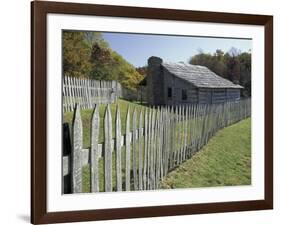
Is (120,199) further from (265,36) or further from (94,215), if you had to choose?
(265,36)

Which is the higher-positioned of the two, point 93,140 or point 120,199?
point 93,140

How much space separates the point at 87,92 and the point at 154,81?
0.21 metres

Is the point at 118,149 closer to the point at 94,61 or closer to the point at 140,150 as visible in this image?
the point at 140,150

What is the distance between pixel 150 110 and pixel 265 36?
448 mm

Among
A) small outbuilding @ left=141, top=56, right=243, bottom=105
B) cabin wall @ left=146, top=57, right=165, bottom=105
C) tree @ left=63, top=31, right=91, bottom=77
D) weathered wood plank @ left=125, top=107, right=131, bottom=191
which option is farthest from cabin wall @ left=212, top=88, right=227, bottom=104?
tree @ left=63, top=31, right=91, bottom=77

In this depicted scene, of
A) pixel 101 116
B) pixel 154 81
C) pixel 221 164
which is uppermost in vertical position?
pixel 154 81

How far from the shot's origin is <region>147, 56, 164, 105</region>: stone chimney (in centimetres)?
174

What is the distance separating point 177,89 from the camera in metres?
1.78

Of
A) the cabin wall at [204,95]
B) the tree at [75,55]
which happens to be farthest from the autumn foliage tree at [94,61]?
the cabin wall at [204,95]

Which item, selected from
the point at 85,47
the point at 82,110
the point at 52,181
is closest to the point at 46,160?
the point at 52,181

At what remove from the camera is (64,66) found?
1.64 m

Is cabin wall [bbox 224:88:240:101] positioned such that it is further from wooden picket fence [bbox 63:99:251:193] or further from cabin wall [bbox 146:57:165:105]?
cabin wall [bbox 146:57:165:105]

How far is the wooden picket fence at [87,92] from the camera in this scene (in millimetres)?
1639

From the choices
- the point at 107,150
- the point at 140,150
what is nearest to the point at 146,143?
the point at 140,150
